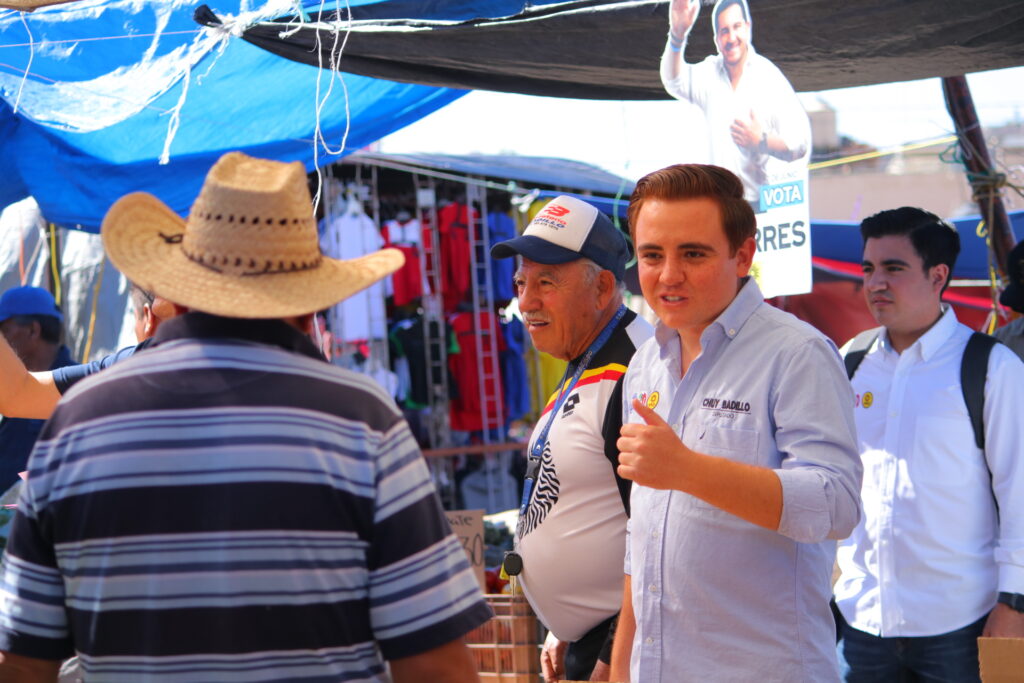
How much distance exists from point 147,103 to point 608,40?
1877 mm

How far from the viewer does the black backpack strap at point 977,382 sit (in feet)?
9.68

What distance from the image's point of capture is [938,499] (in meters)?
3.00

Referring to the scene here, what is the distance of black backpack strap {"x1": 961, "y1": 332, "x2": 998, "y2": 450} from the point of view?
2.95m

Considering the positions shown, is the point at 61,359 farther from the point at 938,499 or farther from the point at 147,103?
the point at 938,499

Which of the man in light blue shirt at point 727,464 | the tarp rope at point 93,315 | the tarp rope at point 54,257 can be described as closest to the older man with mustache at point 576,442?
the man in light blue shirt at point 727,464

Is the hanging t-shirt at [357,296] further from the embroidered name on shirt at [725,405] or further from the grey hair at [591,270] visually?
the embroidered name on shirt at [725,405]

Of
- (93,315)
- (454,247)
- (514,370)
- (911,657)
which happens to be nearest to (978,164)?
(911,657)

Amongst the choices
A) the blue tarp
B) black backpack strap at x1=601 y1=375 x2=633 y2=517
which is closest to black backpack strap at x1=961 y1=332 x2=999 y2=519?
black backpack strap at x1=601 y1=375 x2=633 y2=517

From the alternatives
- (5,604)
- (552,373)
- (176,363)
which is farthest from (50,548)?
(552,373)

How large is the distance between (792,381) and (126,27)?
142 inches

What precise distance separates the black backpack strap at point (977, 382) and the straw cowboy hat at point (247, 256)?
2.03 metres

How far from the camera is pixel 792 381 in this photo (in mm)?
1988

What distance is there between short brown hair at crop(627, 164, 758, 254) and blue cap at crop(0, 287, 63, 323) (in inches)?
152

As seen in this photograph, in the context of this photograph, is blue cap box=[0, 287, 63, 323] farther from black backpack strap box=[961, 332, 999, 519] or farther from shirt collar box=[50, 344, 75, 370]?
black backpack strap box=[961, 332, 999, 519]
